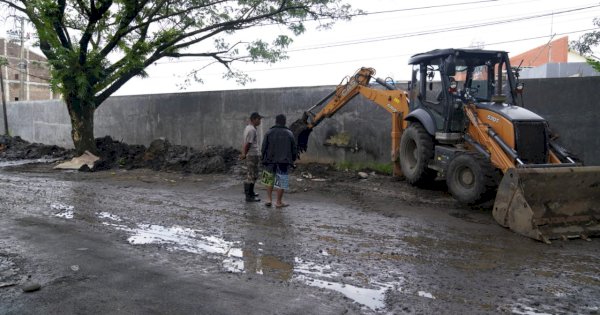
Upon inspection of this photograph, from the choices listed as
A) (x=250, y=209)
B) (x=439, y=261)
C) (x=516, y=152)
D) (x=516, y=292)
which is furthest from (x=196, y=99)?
Answer: (x=516, y=292)

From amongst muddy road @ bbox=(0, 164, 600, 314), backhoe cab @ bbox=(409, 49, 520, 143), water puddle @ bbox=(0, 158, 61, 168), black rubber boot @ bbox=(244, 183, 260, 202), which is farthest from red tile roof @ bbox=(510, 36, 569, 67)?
black rubber boot @ bbox=(244, 183, 260, 202)

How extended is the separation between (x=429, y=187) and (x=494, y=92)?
7.74 ft

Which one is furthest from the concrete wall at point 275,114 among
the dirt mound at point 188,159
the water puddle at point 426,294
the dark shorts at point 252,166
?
the water puddle at point 426,294

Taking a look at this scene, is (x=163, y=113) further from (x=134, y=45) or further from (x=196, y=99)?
(x=134, y=45)

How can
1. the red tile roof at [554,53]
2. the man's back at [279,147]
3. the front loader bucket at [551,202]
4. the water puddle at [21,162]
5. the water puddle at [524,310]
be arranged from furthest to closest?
the red tile roof at [554,53], the water puddle at [21,162], the man's back at [279,147], the front loader bucket at [551,202], the water puddle at [524,310]

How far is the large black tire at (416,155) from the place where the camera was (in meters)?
Answer: 9.80

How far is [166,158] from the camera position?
1498cm

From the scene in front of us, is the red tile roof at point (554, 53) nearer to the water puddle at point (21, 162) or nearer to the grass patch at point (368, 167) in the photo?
the grass patch at point (368, 167)

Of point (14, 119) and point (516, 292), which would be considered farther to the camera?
point (14, 119)

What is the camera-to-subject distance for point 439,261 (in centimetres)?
575

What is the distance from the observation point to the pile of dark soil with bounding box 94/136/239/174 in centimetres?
1386

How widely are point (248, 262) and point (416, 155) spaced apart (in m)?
→ 5.76

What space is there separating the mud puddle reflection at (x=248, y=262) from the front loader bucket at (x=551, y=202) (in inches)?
118

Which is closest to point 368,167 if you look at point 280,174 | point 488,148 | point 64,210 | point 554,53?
point 280,174
